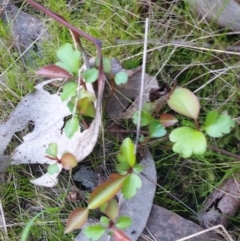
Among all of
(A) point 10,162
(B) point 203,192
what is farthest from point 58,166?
(B) point 203,192

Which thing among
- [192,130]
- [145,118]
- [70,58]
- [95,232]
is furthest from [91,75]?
[95,232]

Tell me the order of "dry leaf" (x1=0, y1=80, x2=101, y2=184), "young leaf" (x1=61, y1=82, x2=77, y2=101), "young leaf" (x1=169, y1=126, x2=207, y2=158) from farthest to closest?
"dry leaf" (x1=0, y1=80, x2=101, y2=184)
"young leaf" (x1=61, y1=82, x2=77, y2=101)
"young leaf" (x1=169, y1=126, x2=207, y2=158)

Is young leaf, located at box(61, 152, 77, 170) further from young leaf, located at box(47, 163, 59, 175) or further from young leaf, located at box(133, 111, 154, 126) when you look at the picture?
young leaf, located at box(133, 111, 154, 126)

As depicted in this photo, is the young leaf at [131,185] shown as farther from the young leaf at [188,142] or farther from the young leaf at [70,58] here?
the young leaf at [70,58]

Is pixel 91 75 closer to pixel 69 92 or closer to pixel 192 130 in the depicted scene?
pixel 69 92

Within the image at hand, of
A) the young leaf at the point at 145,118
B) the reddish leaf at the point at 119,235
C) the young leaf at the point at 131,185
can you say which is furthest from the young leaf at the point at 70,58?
the reddish leaf at the point at 119,235

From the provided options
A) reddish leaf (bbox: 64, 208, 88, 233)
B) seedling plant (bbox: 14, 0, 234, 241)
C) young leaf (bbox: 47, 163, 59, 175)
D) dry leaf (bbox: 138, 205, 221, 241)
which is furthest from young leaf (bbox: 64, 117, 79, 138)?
dry leaf (bbox: 138, 205, 221, 241)
